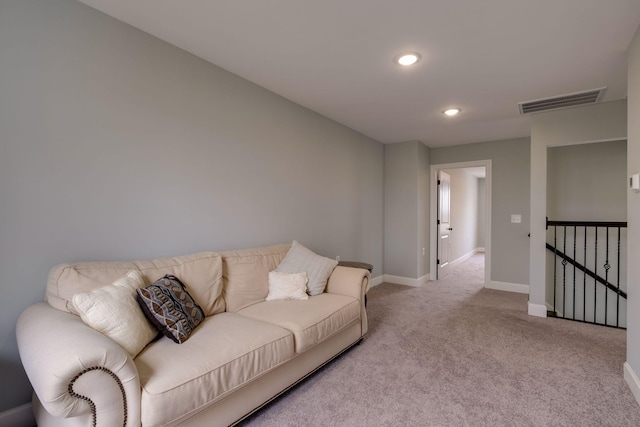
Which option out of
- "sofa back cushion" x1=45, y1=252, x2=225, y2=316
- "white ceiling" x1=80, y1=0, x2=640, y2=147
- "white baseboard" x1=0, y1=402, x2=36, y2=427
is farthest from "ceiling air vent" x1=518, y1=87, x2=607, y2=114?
"white baseboard" x1=0, y1=402, x2=36, y2=427

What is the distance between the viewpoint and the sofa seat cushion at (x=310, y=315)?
77.5 inches

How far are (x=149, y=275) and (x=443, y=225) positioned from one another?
5166 millimetres

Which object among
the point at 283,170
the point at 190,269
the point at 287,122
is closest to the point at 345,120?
the point at 287,122

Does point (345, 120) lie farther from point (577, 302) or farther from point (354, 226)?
point (577, 302)

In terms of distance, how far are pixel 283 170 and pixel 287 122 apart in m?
0.53

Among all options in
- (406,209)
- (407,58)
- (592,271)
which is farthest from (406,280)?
(407,58)

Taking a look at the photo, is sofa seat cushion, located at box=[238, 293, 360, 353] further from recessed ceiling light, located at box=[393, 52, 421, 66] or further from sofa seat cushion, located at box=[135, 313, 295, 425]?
recessed ceiling light, located at box=[393, 52, 421, 66]

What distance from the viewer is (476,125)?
162 inches

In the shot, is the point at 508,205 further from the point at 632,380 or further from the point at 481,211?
the point at 481,211

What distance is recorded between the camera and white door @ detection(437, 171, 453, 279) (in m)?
5.53

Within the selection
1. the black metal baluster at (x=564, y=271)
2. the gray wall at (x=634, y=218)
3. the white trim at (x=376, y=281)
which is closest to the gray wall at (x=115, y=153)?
the white trim at (x=376, y=281)

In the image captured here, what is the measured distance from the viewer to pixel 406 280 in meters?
5.00

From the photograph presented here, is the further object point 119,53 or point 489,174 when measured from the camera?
point 489,174

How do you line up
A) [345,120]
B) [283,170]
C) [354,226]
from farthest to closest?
[354,226] < [345,120] < [283,170]
